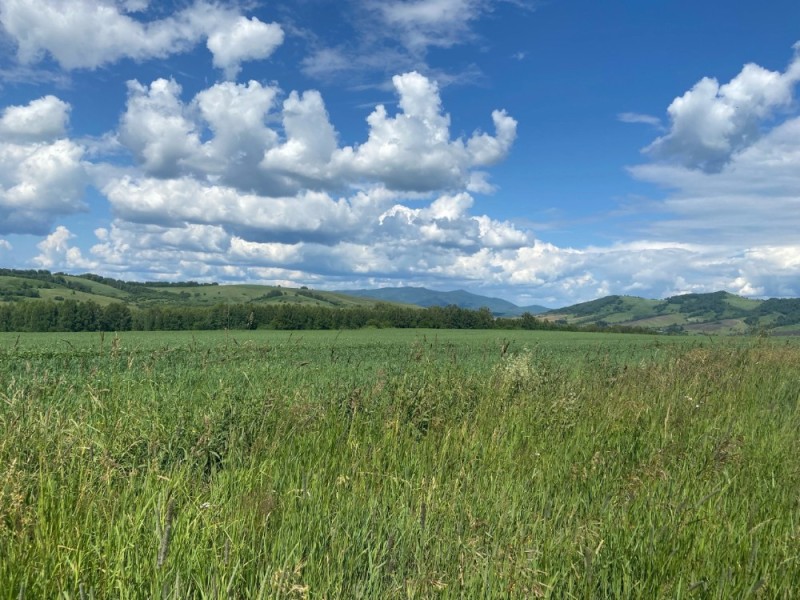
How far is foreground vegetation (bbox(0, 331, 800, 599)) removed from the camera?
3014 mm

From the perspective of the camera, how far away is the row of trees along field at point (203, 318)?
2788 inches

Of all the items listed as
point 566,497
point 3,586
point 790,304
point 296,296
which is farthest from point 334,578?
point 790,304

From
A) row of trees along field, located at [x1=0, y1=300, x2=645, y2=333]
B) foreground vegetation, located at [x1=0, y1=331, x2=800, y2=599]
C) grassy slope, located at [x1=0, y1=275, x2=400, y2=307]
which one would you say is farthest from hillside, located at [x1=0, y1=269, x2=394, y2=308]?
foreground vegetation, located at [x1=0, y1=331, x2=800, y2=599]

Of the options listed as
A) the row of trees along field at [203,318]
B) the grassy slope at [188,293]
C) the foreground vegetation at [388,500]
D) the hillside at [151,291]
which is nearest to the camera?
the foreground vegetation at [388,500]

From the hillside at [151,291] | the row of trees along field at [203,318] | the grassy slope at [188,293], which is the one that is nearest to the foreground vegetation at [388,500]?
the row of trees along field at [203,318]

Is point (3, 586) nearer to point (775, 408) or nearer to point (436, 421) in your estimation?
point (436, 421)

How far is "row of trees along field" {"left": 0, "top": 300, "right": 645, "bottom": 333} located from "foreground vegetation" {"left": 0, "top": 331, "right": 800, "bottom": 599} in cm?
6054

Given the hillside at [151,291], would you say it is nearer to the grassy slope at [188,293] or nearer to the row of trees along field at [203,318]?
the grassy slope at [188,293]

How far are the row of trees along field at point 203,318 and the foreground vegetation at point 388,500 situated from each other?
60541 mm

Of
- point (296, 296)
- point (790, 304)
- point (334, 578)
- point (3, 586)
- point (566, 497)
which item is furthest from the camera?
point (296, 296)

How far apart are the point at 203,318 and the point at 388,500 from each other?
77.2 m

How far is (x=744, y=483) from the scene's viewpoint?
548 centimetres

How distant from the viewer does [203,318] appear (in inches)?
3019

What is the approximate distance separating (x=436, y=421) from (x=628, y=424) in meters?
2.67
